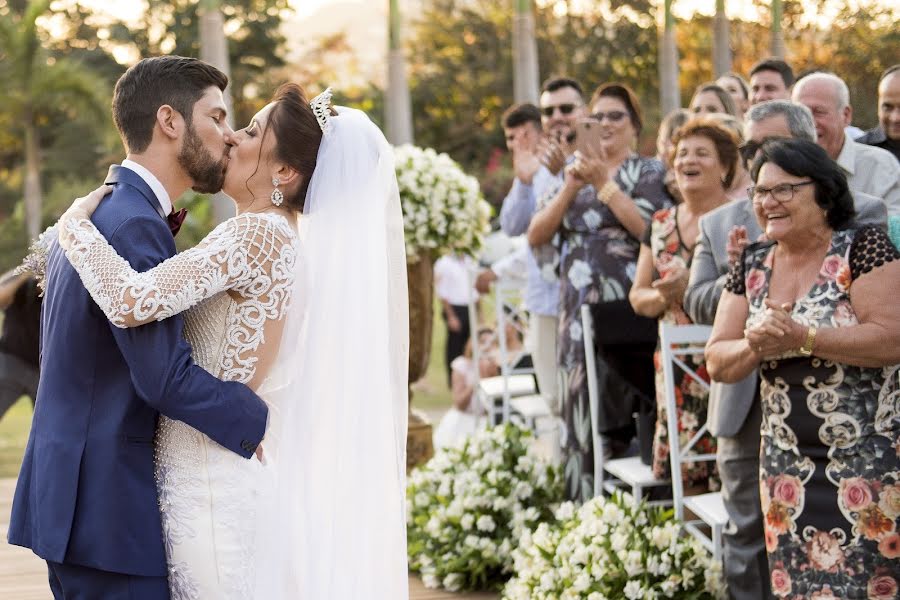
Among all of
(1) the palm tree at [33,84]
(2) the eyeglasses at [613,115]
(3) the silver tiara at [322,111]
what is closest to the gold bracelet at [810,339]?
(3) the silver tiara at [322,111]

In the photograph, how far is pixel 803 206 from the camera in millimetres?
3701

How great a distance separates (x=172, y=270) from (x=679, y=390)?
9.47 ft

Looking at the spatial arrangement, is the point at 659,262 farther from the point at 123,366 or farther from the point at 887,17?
the point at 887,17

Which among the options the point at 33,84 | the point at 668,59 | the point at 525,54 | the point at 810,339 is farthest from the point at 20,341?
the point at 33,84

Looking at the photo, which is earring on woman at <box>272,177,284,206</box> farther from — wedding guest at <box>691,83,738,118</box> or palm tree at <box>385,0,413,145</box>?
palm tree at <box>385,0,413,145</box>

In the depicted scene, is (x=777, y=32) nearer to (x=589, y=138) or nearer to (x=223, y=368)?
(x=589, y=138)

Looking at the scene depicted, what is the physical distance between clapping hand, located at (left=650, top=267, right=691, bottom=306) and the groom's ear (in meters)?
2.55

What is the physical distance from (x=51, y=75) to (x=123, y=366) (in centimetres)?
2239

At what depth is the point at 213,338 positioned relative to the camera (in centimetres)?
284

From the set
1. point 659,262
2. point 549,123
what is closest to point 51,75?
point 549,123

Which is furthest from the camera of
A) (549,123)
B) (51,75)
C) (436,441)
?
(51,75)

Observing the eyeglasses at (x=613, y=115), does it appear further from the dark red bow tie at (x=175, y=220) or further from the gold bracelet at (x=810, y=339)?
the dark red bow tie at (x=175, y=220)

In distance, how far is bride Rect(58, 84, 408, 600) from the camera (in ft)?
9.06

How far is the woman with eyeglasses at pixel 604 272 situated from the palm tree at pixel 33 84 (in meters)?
18.8
